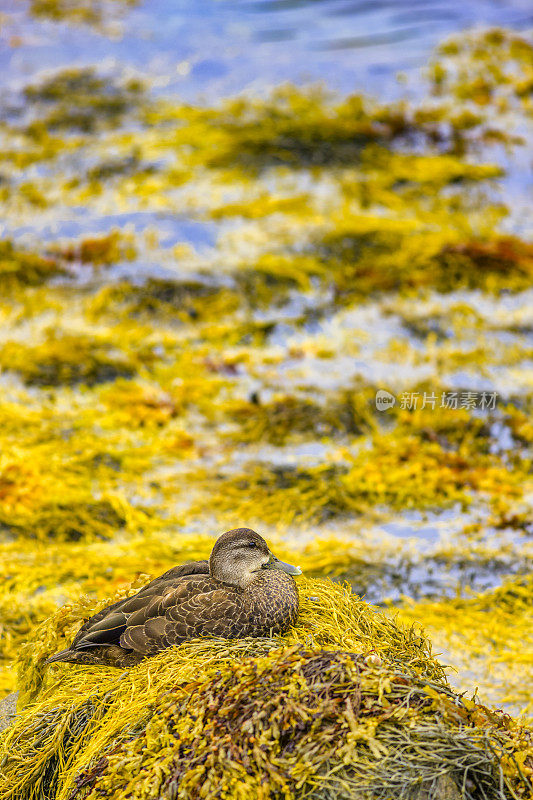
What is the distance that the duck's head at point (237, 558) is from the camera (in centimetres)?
261

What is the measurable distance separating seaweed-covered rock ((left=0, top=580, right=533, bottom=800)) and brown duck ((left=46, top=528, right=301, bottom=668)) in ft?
0.20

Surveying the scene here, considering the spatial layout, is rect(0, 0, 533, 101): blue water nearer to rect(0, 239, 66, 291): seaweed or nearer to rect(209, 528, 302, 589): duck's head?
rect(0, 239, 66, 291): seaweed

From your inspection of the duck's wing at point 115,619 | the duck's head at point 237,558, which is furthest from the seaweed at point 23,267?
the duck's head at point 237,558

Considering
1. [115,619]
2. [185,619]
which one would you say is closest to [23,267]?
[115,619]

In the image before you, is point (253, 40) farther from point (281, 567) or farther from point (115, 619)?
point (115, 619)

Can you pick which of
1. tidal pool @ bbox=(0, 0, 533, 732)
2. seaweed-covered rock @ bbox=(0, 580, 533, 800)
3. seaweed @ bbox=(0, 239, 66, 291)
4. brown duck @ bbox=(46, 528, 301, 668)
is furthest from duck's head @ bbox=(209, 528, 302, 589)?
seaweed @ bbox=(0, 239, 66, 291)

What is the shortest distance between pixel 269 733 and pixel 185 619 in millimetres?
600

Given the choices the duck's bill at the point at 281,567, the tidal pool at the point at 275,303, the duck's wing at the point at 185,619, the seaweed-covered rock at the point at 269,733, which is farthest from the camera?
the tidal pool at the point at 275,303

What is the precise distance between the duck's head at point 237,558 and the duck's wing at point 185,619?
Result: 0.06 m

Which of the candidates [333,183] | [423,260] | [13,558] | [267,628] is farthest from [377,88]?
[267,628]

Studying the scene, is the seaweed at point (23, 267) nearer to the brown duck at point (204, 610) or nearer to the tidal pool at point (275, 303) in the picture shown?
the tidal pool at point (275, 303)

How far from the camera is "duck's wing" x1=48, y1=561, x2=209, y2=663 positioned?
256cm

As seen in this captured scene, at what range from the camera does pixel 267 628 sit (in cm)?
246

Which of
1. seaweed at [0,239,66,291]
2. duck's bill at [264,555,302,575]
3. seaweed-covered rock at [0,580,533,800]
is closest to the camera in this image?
seaweed-covered rock at [0,580,533,800]
